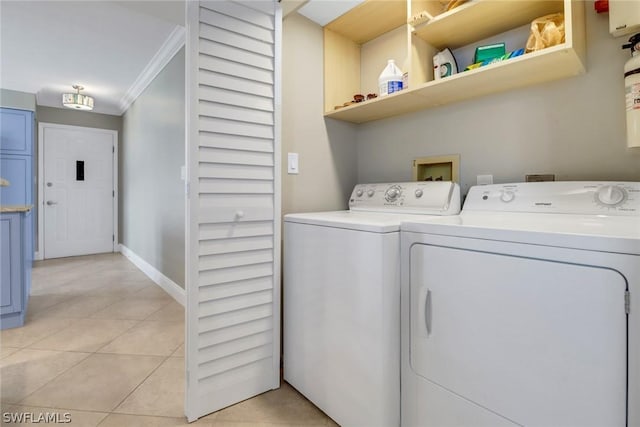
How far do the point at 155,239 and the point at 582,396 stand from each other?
3908 mm

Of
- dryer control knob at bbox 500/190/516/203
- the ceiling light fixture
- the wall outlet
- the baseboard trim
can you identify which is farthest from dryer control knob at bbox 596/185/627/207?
the ceiling light fixture

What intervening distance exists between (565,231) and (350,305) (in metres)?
0.75

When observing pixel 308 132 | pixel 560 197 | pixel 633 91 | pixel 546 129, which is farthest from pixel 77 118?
pixel 633 91

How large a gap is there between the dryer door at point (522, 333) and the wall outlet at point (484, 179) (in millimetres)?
703

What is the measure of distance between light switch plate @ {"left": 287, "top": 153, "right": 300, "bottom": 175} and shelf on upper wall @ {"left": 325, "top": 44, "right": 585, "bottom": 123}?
15.4 inches

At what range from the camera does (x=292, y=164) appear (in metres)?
1.85

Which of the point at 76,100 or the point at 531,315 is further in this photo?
the point at 76,100

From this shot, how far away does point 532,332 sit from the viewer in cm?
87

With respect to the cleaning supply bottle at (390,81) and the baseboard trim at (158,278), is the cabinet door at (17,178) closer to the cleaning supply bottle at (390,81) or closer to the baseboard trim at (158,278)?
the baseboard trim at (158,278)

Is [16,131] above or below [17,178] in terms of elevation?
above

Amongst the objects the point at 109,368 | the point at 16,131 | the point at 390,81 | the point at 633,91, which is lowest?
the point at 109,368

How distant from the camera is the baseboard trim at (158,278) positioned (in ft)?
9.75

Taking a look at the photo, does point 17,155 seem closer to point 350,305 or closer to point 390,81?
point 390,81

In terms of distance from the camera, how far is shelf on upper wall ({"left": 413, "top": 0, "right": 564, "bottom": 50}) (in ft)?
4.32
